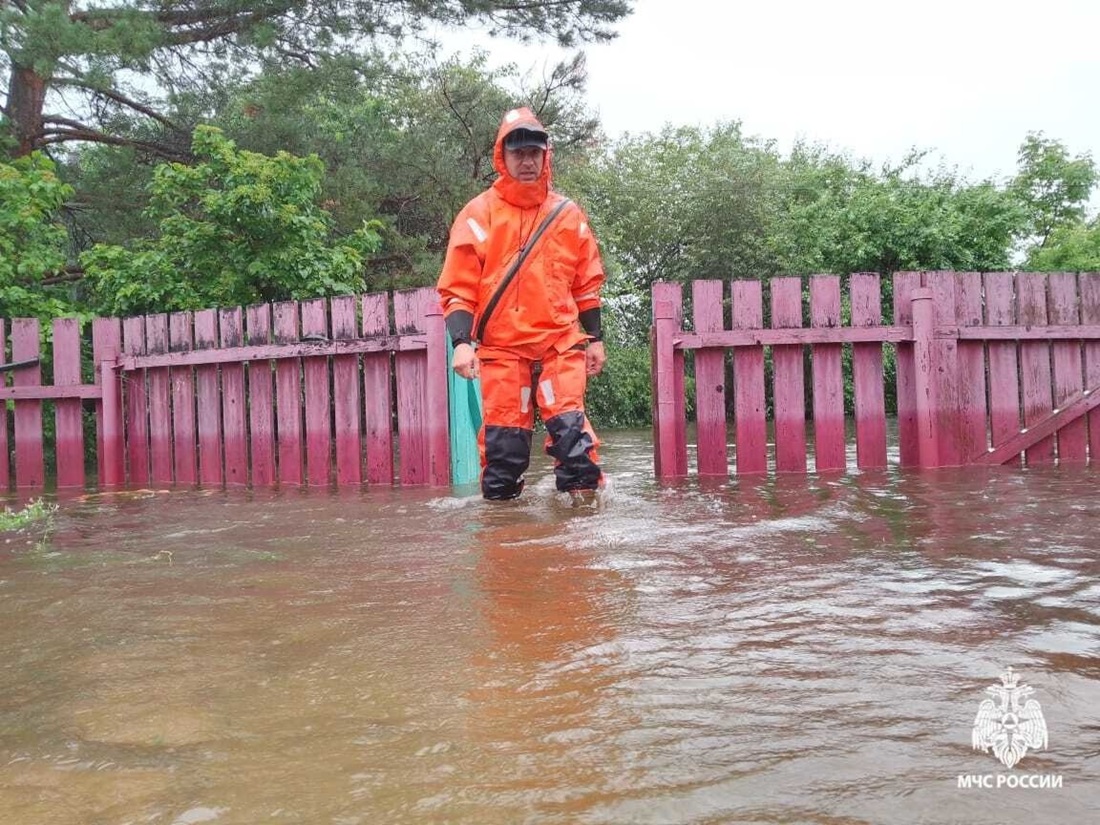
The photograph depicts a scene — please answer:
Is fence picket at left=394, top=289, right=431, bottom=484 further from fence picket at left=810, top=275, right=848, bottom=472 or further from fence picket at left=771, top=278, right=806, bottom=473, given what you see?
fence picket at left=810, top=275, right=848, bottom=472

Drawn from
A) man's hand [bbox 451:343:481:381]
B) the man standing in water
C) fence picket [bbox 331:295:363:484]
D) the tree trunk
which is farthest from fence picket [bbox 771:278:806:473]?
the tree trunk

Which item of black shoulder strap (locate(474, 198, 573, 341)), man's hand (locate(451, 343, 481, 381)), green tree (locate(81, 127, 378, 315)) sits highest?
green tree (locate(81, 127, 378, 315))

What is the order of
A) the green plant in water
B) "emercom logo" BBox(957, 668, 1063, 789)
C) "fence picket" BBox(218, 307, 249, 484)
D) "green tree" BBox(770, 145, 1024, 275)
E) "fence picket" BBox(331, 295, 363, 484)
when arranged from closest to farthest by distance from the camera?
"emercom logo" BBox(957, 668, 1063, 789) → the green plant in water → "fence picket" BBox(331, 295, 363, 484) → "fence picket" BBox(218, 307, 249, 484) → "green tree" BBox(770, 145, 1024, 275)

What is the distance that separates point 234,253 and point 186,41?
15.4 ft

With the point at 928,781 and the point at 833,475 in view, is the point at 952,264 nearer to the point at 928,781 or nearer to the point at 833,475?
the point at 833,475

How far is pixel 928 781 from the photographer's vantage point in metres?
1.23

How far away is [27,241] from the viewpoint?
8672mm

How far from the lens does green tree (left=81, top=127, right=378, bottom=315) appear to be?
27.6ft

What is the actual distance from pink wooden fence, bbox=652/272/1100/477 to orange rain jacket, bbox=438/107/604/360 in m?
1.32

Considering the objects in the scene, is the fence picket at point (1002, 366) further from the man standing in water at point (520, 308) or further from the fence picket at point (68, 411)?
the fence picket at point (68, 411)

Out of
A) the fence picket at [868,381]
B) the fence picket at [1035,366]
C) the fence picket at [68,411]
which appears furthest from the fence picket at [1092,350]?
the fence picket at [68,411]

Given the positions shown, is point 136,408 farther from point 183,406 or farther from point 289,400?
point 289,400

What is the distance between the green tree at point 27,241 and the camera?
815 cm

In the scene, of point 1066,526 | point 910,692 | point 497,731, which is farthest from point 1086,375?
point 497,731
